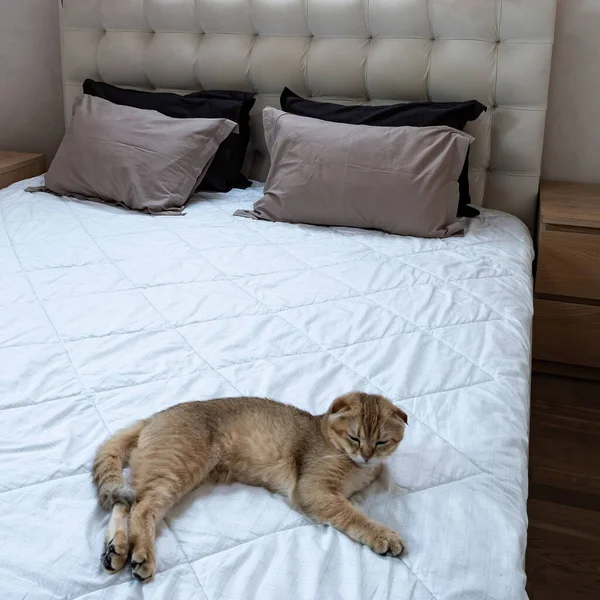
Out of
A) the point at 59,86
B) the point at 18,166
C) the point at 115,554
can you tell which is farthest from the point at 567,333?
the point at 59,86

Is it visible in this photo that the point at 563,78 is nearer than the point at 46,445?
No

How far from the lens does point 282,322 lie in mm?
1542

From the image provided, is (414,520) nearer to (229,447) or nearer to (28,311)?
(229,447)

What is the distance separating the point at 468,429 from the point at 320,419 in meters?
0.27

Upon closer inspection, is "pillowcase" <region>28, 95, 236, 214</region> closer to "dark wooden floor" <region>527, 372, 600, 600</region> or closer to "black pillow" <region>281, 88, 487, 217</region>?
"black pillow" <region>281, 88, 487, 217</region>

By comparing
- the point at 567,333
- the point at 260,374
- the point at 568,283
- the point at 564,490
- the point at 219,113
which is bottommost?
the point at 564,490

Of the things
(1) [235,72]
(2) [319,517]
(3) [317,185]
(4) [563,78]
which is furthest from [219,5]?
(2) [319,517]

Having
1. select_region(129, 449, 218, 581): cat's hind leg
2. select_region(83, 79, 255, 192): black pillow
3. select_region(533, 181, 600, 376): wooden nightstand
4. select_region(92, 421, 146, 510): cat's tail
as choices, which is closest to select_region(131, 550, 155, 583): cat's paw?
select_region(129, 449, 218, 581): cat's hind leg

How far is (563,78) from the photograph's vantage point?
2.56 metres

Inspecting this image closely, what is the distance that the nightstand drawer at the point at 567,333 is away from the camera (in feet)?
7.54

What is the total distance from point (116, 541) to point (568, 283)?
72.3 inches

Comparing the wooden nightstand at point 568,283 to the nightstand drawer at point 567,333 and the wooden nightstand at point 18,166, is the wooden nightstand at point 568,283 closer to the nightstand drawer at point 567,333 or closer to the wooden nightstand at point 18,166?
the nightstand drawer at point 567,333

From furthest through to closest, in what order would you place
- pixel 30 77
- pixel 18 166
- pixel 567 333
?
pixel 30 77
pixel 18 166
pixel 567 333

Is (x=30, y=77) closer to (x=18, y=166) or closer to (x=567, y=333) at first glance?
(x=18, y=166)
